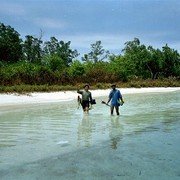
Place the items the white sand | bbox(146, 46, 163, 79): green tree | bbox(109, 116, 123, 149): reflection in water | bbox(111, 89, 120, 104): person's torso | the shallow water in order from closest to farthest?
the shallow water → bbox(109, 116, 123, 149): reflection in water → bbox(111, 89, 120, 104): person's torso → the white sand → bbox(146, 46, 163, 79): green tree

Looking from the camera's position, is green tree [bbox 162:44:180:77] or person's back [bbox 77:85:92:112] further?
green tree [bbox 162:44:180:77]

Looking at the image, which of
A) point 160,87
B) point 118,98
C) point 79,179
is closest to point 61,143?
point 79,179

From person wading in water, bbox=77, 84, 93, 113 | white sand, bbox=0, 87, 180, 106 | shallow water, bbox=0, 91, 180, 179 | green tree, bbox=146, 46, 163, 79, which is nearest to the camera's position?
shallow water, bbox=0, 91, 180, 179

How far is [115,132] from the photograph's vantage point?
1301cm

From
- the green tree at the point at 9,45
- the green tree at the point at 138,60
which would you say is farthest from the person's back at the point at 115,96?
the green tree at the point at 9,45

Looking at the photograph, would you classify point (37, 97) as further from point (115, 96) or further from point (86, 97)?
point (115, 96)

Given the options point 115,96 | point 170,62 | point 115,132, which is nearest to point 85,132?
point 115,132

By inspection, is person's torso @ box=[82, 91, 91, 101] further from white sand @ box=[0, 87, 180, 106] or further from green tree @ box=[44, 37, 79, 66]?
green tree @ box=[44, 37, 79, 66]

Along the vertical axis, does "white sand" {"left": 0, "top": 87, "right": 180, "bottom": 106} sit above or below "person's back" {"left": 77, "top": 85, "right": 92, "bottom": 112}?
below

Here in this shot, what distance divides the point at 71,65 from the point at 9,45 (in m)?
21.4

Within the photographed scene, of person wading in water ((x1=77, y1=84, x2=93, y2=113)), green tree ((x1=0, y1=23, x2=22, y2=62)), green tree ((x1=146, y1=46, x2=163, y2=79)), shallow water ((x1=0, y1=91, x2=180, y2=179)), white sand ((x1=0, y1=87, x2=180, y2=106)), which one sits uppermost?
green tree ((x1=0, y1=23, x2=22, y2=62))

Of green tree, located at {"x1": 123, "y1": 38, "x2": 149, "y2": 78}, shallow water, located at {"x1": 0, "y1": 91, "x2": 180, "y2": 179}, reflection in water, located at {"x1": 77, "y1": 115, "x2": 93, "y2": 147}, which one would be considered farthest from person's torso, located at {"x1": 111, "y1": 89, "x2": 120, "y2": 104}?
green tree, located at {"x1": 123, "y1": 38, "x2": 149, "y2": 78}

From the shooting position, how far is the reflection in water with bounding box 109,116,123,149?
35.9 ft

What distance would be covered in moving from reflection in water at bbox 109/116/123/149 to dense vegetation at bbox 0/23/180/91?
17797mm
